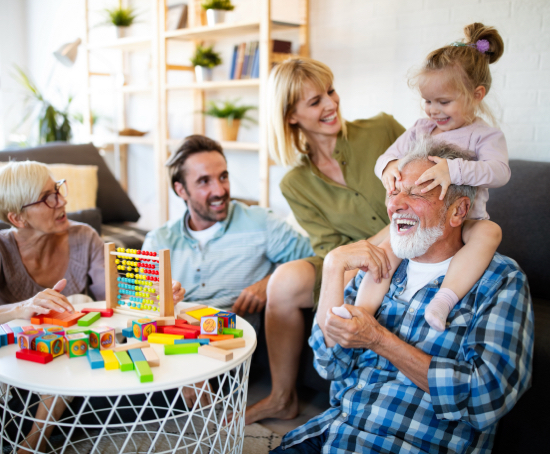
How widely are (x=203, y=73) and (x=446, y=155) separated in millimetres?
2969

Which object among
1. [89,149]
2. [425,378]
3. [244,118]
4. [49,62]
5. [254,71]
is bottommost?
[425,378]

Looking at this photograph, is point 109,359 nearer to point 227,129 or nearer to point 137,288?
point 137,288

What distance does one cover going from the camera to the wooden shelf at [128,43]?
437 cm

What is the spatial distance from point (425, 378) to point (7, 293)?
1.50 metres

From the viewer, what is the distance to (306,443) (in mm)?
1457

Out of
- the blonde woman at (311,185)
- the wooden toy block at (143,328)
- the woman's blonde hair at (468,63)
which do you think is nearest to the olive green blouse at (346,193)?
the blonde woman at (311,185)

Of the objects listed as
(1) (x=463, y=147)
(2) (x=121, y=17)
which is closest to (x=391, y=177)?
(1) (x=463, y=147)

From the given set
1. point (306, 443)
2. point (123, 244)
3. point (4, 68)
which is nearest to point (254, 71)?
point (123, 244)

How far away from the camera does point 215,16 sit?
145 inches

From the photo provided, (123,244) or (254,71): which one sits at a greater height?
(254,71)

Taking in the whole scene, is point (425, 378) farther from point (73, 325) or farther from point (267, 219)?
point (267, 219)

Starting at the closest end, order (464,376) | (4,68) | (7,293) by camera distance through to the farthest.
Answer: (464,376) < (7,293) < (4,68)

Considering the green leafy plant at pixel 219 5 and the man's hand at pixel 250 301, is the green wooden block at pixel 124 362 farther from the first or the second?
the green leafy plant at pixel 219 5

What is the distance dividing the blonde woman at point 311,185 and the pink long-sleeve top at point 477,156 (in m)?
0.39
